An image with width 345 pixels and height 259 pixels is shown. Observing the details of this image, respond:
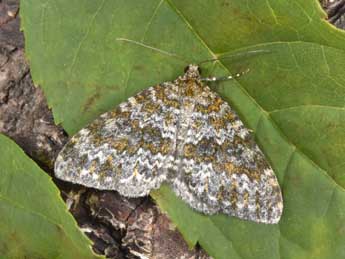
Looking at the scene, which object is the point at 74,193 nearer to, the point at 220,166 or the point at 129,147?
the point at 129,147

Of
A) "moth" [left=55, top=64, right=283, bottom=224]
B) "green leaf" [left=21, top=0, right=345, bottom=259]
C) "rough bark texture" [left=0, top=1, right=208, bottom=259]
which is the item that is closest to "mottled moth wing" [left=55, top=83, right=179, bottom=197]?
"moth" [left=55, top=64, right=283, bottom=224]

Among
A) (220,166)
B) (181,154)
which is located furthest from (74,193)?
(220,166)

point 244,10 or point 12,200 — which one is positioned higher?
point 244,10

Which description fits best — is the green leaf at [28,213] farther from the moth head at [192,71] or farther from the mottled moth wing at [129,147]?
the moth head at [192,71]

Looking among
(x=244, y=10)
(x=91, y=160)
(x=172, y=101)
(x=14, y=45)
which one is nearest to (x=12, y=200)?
(x=91, y=160)

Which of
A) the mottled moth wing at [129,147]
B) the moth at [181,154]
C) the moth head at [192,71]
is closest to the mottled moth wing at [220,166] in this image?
the moth at [181,154]

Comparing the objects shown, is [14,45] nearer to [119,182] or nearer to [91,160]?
[91,160]

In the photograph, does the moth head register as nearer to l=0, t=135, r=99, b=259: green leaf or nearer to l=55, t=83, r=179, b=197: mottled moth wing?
l=55, t=83, r=179, b=197: mottled moth wing
